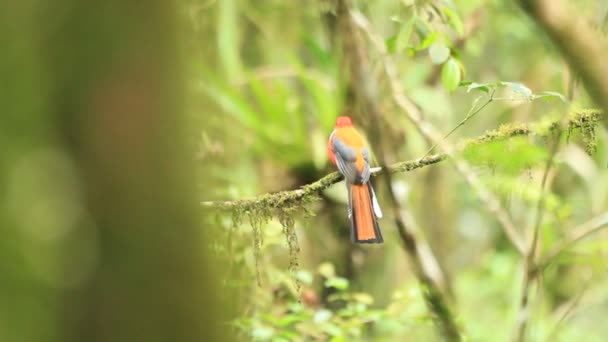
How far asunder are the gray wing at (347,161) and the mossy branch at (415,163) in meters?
0.03

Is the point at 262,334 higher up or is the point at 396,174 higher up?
the point at 396,174

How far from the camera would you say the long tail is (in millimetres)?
2154

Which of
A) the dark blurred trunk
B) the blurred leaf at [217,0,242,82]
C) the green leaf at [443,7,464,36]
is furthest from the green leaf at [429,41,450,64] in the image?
the blurred leaf at [217,0,242,82]

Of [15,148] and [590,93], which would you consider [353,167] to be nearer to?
[590,93]

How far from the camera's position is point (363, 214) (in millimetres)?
2201

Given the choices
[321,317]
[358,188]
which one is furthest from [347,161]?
[321,317]

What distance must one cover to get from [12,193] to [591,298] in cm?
394

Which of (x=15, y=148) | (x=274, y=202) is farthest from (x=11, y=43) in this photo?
(x=274, y=202)

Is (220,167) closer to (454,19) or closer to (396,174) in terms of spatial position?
(396,174)

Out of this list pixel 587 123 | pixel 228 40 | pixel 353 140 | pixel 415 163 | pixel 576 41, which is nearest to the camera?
pixel 576 41

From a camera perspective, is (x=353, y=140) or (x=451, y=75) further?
(x=353, y=140)

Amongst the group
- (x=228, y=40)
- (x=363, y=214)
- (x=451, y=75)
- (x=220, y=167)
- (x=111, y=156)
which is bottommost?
(x=111, y=156)

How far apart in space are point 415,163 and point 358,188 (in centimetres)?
31

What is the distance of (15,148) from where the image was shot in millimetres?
899
